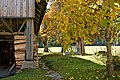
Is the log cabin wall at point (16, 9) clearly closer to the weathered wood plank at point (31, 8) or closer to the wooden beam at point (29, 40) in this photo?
the weathered wood plank at point (31, 8)

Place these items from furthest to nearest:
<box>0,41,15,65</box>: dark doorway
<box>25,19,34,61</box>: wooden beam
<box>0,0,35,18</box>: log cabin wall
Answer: <box>0,41,15,65</box>: dark doorway, <box>25,19,34,61</box>: wooden beam, <box>0,0,35,18</box>: log cabin wall

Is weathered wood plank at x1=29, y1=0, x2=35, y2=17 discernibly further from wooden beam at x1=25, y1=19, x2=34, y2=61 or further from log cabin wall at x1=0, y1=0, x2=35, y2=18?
wooden beam at x1=25, y1=19, x2=34, y2=61

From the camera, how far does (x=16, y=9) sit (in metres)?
12.8

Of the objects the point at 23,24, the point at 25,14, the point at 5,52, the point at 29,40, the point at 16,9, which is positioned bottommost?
the point at 5,52

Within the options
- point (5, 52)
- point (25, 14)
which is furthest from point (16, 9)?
point (5, 52)

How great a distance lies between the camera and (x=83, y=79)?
9.31 metres

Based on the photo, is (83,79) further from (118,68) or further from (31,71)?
(31,71)

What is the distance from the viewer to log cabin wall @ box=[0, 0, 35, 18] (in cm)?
1278

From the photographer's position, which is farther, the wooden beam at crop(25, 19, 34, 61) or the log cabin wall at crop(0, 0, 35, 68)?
the wooden beam at crop(25, 19, 34, 61)

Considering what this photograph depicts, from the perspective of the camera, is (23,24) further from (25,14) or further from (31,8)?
(31,8)

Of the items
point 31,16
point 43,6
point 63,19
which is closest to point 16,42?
point 31,16

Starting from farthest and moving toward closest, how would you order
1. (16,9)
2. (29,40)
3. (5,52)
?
(5,52) → (29,40) → (16,9)

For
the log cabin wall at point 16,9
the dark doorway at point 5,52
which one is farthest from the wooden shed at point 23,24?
the dark doorway at point 5,52

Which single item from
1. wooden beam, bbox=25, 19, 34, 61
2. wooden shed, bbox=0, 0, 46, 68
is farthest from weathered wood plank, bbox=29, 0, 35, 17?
wooden beam, bbox=25, 19, 34, 61
